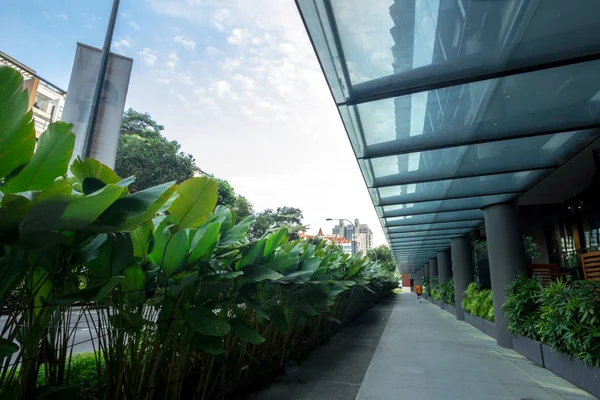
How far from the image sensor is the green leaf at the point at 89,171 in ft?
5.33

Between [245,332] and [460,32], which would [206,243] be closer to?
[245,332]

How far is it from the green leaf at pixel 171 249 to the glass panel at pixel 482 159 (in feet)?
13.8

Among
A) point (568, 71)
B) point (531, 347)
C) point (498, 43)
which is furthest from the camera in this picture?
point (531, 347)

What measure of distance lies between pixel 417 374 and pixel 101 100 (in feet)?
18.7

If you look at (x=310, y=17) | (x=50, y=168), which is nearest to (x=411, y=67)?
(x=310, y=17)

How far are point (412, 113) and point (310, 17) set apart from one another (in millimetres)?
1979

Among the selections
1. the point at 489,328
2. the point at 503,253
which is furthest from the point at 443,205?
the point at 489,328

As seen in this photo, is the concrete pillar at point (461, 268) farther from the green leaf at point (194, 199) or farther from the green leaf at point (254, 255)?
the green leaf at point (194, 199)

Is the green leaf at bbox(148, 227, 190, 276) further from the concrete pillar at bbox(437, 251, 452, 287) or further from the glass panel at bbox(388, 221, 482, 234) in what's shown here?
the concrete pillar at bbox(437, 251, 452, 287)

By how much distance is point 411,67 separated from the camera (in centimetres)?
342

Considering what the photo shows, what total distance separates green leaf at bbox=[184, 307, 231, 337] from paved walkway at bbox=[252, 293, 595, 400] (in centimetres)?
217

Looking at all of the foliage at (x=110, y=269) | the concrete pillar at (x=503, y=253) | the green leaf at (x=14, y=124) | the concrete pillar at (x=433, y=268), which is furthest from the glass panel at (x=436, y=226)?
the concrete pillar at (x=433, y=268)

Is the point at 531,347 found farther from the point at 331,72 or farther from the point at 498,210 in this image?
the point at 331,72

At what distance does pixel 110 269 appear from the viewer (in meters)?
1.67
